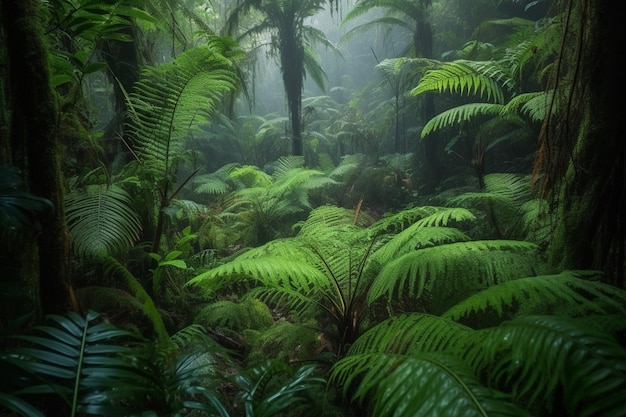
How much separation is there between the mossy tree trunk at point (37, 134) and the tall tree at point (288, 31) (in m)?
5.19

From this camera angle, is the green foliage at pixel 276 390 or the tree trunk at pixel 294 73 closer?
the green foliage at pixel 276 390

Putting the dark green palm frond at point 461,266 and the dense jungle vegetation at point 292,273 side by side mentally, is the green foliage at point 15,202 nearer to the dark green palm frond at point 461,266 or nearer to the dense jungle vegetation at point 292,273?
the dense jungle vegetation at point 292,273

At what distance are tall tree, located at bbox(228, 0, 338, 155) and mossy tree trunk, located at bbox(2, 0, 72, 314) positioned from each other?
17.0 feet

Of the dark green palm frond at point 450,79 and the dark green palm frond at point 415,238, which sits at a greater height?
the dark green palm frond at point 450,79

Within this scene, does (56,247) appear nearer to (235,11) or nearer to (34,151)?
Answer: (34,151)

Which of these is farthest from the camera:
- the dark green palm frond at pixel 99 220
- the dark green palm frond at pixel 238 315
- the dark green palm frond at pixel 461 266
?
the dark green palm frond at pixel 238 315

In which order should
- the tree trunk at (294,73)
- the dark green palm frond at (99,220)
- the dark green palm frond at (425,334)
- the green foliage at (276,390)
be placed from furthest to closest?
the tree trunk at (294,73), the dark green palm frond at (99,220), the dark green palm frond at (425,334), the green foliage at (276,390)

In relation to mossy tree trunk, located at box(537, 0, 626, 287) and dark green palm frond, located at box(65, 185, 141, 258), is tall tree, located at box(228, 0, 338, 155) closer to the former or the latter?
dark green palm frond, located at box(65, 185, 141, 258)

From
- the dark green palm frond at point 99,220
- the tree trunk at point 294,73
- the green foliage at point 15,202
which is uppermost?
the tree trunk at point 294,73

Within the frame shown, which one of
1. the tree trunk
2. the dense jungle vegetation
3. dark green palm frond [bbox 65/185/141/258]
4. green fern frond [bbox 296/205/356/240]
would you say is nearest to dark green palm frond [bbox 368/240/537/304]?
the dense jungle vegetation

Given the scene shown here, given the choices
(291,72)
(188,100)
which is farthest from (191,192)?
(188,100)

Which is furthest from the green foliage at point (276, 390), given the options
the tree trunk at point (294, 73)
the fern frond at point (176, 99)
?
the tree trunk at point (294, 73)

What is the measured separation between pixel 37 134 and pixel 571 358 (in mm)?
1529

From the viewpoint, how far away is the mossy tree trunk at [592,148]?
3.71 feet
